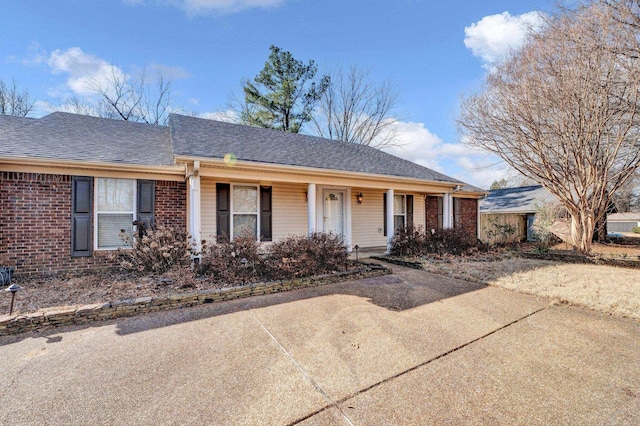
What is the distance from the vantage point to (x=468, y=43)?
1053 cm

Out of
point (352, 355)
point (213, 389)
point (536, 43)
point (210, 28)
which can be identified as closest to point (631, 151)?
point (536, 43)

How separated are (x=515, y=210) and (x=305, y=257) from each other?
16447 mm

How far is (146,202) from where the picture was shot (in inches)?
276

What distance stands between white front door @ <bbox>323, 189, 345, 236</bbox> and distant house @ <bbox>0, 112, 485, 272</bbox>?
3cm

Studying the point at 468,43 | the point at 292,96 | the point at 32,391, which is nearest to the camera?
the point at 32,391

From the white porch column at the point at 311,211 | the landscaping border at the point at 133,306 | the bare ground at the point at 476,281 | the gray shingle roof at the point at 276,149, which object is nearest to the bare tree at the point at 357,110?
the gray shingle roof at the point at 276,149

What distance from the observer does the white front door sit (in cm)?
968

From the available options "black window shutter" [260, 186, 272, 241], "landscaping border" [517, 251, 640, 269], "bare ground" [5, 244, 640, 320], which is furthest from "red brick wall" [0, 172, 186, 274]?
"landscaping border" [517, 251, 640, 269]

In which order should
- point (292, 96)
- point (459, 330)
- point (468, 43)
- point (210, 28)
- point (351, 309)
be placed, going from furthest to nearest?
point (292, 96), point (210, 28), point (468, 43), point (351, 309), point (459, 330)

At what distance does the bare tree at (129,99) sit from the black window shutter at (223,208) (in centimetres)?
1318

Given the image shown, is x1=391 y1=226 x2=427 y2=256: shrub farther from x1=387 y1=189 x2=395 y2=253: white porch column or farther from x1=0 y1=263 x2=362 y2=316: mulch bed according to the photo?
x1=0 y1=263 x2=362 y2=316: mulch bed

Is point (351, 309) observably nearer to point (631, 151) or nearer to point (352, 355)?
point (352, 355)

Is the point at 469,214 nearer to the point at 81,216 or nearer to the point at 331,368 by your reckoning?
the point at 331,368

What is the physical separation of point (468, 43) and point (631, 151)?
6284 millimetres
